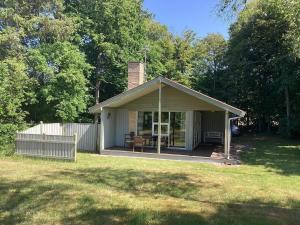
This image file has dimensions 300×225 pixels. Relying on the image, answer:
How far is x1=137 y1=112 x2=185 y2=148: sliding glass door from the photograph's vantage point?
64.2 ft

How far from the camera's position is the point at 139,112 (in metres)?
20.3

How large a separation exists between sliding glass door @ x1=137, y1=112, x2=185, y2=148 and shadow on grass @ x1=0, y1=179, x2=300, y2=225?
11.4 meters

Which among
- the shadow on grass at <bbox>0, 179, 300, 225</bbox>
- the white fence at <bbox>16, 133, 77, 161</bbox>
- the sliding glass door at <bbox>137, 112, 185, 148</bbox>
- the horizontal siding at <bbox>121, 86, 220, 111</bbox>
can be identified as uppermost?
the horizontal siding at <bbox>121, 86, 220, 111</bbox>

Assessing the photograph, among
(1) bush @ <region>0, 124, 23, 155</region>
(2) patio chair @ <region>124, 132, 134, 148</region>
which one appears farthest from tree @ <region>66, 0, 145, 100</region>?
(1) bush @ <region>0, 124, 23, 155</region>

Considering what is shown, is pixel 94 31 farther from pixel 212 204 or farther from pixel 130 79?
pixel 212 204

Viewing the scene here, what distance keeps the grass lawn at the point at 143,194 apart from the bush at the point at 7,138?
111 centimetres

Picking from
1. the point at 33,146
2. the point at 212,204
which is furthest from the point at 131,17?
the point at 212,204

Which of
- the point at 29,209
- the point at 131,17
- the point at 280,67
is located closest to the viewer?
the point at 29,209

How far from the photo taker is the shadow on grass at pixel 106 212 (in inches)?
252

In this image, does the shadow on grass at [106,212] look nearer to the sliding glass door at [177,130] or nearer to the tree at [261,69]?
the sliding glass door at [177,130]

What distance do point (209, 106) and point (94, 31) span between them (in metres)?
15.1

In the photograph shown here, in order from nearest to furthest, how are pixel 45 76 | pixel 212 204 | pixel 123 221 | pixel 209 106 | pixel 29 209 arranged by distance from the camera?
pixel 123 221, pixel 29 209, pixel 212 204, pixel 209 106, pixel 45 76

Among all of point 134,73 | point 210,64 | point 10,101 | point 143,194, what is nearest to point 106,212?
point 143,194

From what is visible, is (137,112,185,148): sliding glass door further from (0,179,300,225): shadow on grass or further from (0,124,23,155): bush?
(0,179,300,225): shadow on grass
